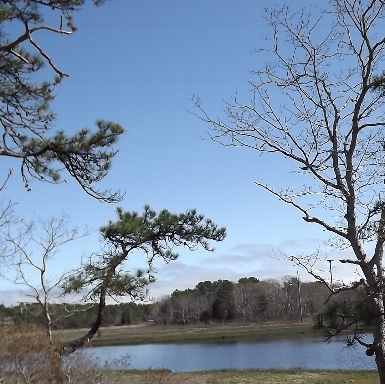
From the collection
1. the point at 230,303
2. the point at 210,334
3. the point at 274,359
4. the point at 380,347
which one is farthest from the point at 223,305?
the point at 380,347

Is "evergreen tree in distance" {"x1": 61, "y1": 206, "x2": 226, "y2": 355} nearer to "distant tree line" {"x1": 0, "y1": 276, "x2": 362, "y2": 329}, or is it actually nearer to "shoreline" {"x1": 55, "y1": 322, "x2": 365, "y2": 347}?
"shoreline" {"x1": 55, "y1": 322, "x2": 365, "y2": 347}

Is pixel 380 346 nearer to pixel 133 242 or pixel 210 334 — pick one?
pixel 133 242

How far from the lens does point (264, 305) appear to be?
143 feet

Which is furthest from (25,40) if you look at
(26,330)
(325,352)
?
(325,352)

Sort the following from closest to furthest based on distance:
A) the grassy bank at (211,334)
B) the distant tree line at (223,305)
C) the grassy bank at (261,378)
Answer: the grassy bank at (261,378)
the grassy bank at (211,334)
the distant tree line at (223,305)

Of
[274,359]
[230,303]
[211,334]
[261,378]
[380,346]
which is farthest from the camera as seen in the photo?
[230,303]

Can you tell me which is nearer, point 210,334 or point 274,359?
point 274,359

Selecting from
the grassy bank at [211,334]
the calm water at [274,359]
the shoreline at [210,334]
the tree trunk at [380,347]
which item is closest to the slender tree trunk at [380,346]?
the tree trunk at [380,347]

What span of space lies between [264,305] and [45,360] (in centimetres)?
3896

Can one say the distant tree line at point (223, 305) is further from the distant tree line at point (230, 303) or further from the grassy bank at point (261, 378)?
the grassy bank at point (261, 378)

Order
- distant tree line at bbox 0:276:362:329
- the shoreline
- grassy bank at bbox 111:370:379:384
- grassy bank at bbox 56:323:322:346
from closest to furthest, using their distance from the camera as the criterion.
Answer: grassy bank at bbox 111:370:379:384 < the shoreline < grassy bank at bbox 56:323:322:346 < distant tree line at bbox 0:276:362:329

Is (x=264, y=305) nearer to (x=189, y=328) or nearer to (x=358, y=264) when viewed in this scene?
(x=189, y=328)

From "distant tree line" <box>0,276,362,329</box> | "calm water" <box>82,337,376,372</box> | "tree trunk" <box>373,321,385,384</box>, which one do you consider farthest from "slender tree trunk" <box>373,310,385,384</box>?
"distant tree line" <box>0,276,362,329</box>

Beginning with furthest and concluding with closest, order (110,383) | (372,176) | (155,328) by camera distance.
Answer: (155,328)
(110,383)
(372,176)
